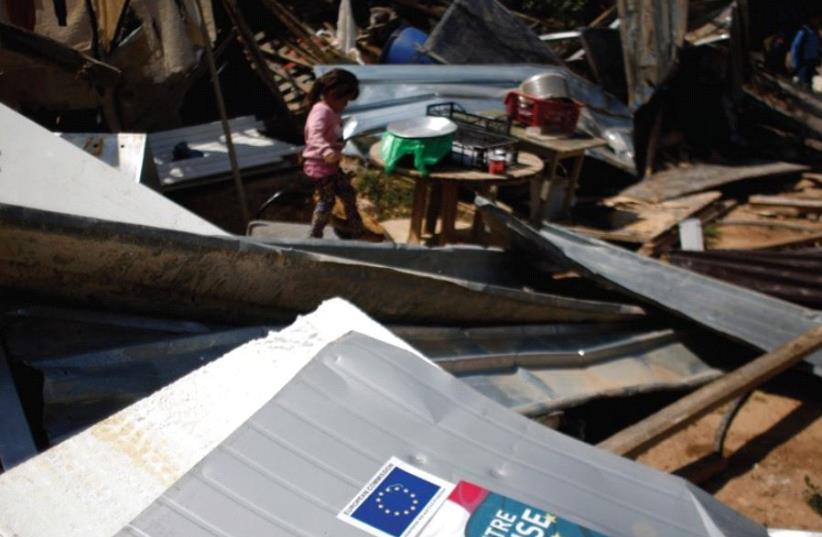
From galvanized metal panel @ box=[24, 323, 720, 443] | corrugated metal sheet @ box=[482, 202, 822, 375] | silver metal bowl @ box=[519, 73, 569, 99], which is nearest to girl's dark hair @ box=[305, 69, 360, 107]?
corrugated metal sheet @ box=[482, 202, 822, 375]

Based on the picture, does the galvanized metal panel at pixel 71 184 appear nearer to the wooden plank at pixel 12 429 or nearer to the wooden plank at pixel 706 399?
the wooden plank at pixel 12 429

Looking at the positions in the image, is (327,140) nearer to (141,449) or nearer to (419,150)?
(419,150)

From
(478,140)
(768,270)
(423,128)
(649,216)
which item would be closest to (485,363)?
(423,128)

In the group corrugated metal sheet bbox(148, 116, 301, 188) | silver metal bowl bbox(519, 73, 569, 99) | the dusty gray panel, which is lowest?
corrugated metal sheet bbox(148, 116, 301, 188)

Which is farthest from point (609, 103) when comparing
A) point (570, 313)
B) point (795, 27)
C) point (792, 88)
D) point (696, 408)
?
point (795, 27)

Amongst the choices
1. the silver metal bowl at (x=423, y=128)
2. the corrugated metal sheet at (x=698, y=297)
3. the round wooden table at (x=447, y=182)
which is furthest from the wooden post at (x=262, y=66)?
the corrugated metal sheet at (x=698, y=297)

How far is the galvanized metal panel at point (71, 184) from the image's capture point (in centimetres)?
291

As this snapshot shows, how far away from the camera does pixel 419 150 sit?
6008 millimetres

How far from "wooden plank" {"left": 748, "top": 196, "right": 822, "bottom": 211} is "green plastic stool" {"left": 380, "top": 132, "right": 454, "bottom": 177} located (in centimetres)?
526

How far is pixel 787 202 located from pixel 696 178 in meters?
1.09

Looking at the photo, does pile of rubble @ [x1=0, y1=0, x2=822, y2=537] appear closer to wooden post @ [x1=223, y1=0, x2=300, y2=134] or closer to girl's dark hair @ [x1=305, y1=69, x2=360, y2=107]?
wooden post @ [x1=223, y1=0, x2=300, y2=134]

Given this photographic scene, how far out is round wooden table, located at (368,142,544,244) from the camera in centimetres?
607

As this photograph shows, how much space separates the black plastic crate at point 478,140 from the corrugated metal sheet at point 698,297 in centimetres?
103

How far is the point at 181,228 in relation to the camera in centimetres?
303
